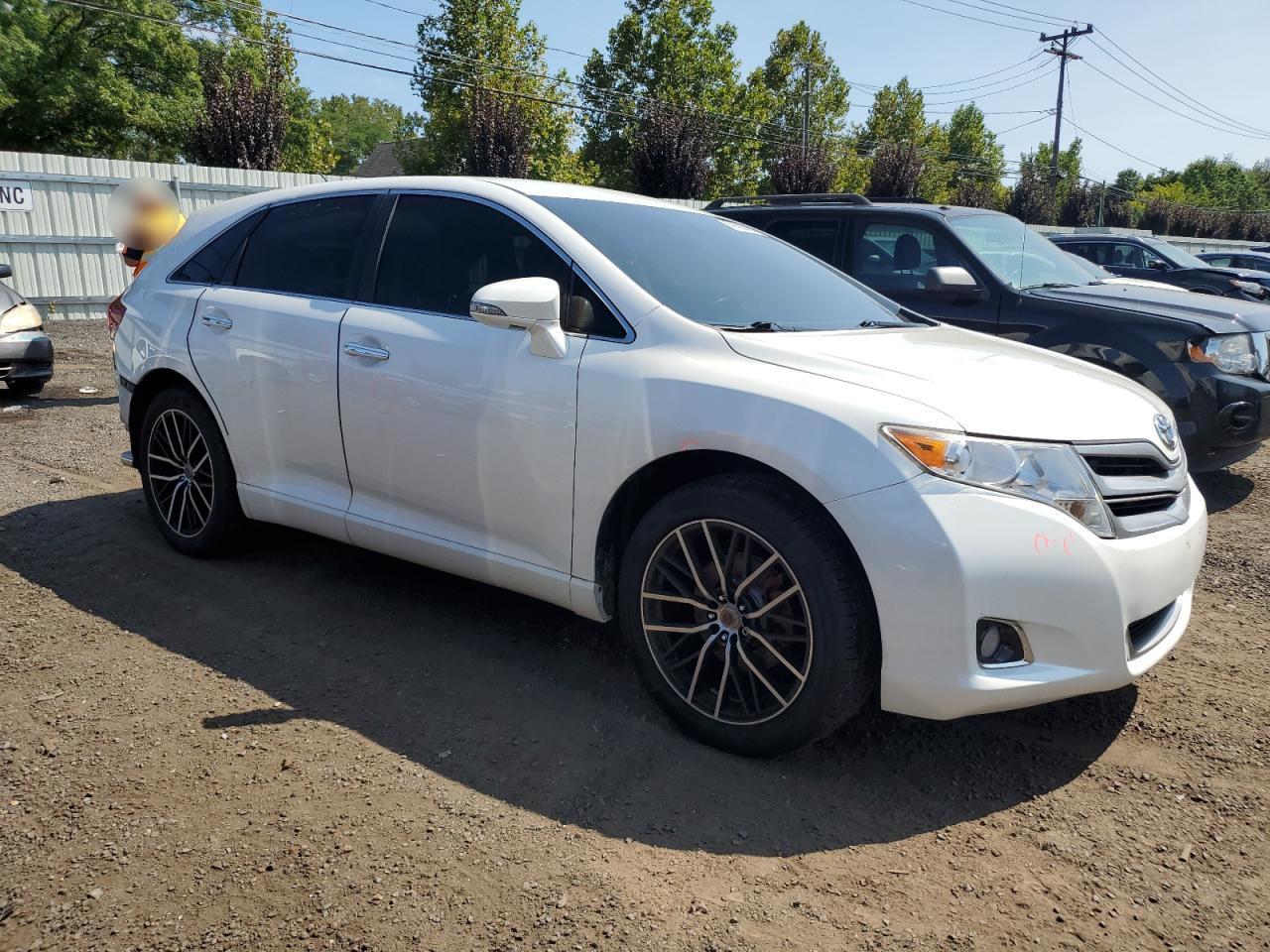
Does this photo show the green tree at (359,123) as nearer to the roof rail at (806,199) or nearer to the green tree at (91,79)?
the green tree at (91,79)

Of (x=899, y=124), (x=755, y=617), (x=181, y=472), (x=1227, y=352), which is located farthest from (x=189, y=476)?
(x=899, y=124)

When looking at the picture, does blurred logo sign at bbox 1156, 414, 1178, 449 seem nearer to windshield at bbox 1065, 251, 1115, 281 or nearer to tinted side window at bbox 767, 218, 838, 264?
tinted side window at bbox 767, 218, 838, 264

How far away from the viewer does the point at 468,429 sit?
330 centimetres

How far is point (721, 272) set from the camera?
355 centimetres

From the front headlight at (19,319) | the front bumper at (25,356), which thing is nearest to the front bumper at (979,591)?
the front bumper at (25,356)

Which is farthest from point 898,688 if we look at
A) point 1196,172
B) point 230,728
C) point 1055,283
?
point 1196,172

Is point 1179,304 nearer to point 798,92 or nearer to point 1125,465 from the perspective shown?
point 1125,465

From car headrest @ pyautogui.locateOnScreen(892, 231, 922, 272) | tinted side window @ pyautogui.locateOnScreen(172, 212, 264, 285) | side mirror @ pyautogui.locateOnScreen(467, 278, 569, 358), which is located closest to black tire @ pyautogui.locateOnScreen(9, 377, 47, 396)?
tinted side window @ pyautogui.locateOnScreen(172, 212, 264, 285)

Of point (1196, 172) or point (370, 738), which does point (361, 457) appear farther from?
point (1196, 172)

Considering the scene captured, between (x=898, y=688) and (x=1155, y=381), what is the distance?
14.1ft

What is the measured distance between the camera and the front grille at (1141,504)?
2688 mm

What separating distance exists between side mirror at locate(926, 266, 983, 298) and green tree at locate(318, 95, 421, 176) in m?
93.0

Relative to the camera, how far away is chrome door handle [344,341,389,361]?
3.54m

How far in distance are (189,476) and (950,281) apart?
4.77 meters
